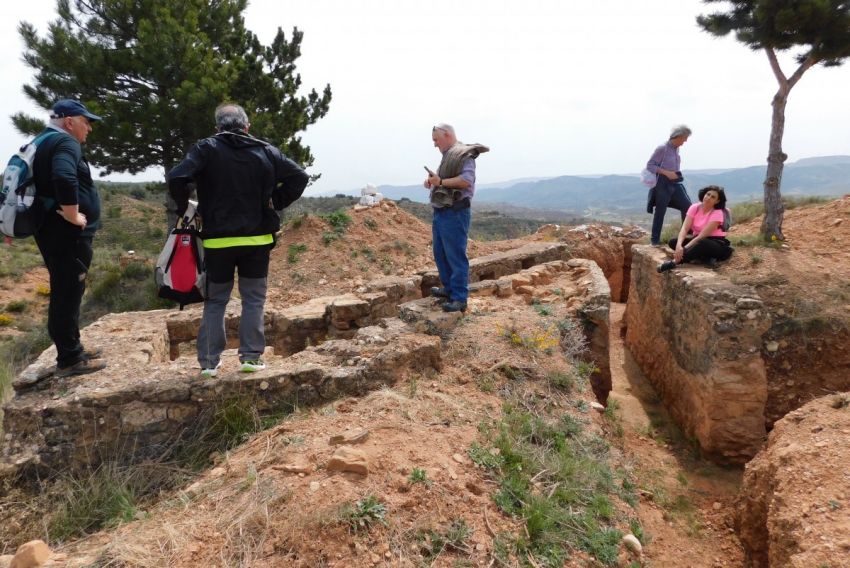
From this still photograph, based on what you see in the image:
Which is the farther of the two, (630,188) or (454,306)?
(630,188)

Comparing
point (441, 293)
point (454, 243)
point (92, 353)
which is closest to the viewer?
point (92, 353)

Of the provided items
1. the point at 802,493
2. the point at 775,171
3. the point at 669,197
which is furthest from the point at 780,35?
the point at 802,493

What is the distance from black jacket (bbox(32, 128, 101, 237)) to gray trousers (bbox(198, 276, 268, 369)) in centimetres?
97

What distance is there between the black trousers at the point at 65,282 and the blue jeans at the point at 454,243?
9.06 feet

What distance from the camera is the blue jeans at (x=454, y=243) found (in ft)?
15.5

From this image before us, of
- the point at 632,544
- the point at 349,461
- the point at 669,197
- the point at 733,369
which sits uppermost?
the point at 669,197

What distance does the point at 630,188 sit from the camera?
143 meters

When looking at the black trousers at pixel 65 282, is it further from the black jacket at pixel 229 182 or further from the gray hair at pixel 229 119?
the gray hair at pixel 229 119

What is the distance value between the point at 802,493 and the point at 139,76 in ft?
40.8

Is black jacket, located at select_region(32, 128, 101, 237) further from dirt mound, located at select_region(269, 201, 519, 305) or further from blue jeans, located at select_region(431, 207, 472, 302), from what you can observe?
dirt mound, located at select_region(269, 201, 519, 305)

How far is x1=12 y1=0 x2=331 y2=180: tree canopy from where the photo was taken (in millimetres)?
9992

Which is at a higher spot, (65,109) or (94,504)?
(65,109)

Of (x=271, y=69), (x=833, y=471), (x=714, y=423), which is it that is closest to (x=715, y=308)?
(x=714, y=423)

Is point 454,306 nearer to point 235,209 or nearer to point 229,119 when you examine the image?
point 235,209
